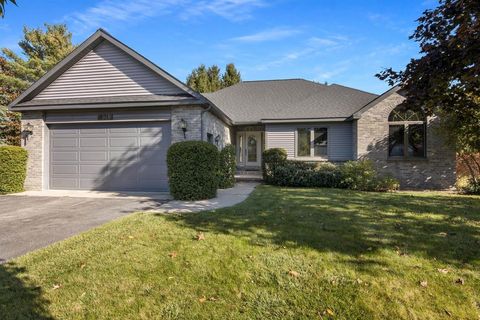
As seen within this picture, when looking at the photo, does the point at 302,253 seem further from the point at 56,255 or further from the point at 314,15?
the point at 314,15

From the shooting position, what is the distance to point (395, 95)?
1285cm

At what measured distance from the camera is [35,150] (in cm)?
1125

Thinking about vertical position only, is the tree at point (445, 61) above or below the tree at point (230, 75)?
below

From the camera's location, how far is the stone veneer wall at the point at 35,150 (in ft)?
36.8

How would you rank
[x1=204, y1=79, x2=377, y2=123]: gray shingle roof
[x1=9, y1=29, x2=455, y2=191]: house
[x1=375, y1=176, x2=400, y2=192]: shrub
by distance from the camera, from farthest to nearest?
[x1=204, y1=79, x2=377, y2=123]: gray shingle roof
[x1=375, y1=176, x2=400, y2=192]: shrub
[x1=9, y1=29, x2=455, y2=191]: house

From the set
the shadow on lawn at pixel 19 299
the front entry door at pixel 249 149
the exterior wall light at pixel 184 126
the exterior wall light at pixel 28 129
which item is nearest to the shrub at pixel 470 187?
the front entry door at pixel 249 149

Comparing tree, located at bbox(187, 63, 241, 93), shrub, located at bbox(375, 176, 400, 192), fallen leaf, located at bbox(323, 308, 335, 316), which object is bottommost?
fallen leaf, located at bbox(323, 308, 335, 316)

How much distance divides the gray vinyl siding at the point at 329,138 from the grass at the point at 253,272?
8.66 metres

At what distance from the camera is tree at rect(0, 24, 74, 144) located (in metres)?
19.2

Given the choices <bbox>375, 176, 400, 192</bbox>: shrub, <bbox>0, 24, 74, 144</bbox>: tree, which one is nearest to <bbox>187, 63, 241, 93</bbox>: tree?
<bbox>0, 24, 74, 144</bbox>: tree

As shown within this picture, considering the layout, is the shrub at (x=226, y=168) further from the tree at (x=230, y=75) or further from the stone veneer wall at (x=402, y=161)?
the tree at (x=230, y=75)

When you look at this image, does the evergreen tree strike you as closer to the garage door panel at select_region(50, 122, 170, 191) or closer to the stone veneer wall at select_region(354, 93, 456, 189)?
the stone veneer wall at select_region(354, 93, 456, 189)

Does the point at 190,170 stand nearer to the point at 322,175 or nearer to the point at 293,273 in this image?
the point at 293,273

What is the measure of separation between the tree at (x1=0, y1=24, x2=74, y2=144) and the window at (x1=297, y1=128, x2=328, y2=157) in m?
18.4
